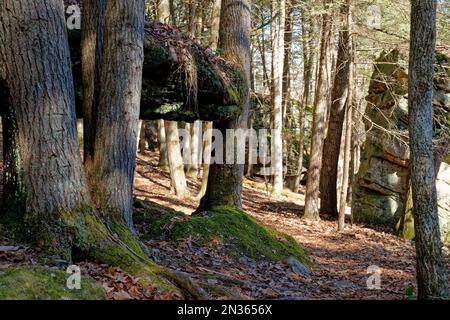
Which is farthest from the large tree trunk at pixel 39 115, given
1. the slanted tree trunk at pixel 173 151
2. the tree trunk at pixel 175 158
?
the tree trunk at pixel 175 158

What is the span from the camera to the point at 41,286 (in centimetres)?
394

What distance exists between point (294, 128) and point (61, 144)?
21959 millimetres

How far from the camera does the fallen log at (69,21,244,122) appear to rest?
7.77 metres

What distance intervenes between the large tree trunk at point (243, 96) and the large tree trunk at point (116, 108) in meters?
3.44

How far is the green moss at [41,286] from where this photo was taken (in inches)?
148

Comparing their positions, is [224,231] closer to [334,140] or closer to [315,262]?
[315,262]

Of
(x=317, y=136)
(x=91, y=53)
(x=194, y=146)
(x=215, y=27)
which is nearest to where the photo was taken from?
(x=91, y=53)

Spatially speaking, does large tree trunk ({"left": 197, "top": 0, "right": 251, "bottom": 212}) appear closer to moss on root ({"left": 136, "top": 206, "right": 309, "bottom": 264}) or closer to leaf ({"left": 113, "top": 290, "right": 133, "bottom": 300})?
moss on root ({"left": 136, "top": 206, "right": 309, "bottom": 264})

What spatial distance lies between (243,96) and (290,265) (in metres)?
3.46

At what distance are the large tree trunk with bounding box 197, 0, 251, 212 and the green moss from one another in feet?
17.8

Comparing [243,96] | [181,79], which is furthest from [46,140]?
[243,96]

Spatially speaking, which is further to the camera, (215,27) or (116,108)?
(215,27)
